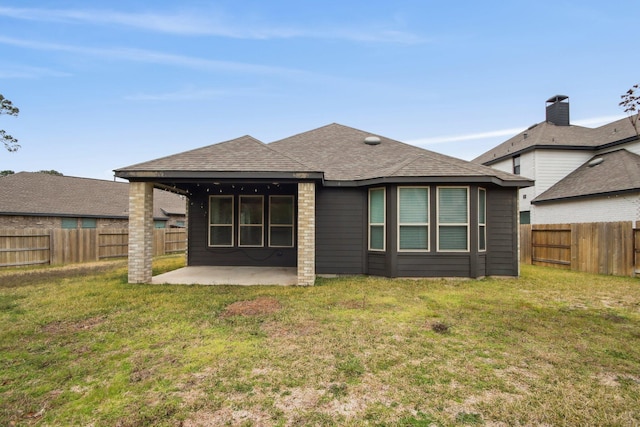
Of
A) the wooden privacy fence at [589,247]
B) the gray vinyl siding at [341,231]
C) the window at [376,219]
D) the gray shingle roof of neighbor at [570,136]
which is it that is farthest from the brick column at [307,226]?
the gray shingle roof of neighbor at [570,136]

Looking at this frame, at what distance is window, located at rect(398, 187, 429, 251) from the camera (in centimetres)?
795

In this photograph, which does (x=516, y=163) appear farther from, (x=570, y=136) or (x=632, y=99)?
(x=632, y=99)

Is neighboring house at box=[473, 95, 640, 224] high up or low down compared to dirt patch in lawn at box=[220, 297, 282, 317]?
up

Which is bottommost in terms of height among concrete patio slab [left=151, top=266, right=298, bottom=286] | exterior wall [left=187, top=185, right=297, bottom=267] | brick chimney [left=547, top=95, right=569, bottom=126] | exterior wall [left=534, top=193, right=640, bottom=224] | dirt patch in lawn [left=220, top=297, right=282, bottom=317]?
concrete patio slab [left=151, top=266, right=298, bottom=286]

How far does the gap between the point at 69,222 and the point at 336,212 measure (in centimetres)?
1615

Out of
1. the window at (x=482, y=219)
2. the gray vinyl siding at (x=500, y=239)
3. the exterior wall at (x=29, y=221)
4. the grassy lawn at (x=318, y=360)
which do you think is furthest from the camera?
the exterior wall at (x=29, y=221)

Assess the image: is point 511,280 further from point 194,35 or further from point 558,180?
point 194,35

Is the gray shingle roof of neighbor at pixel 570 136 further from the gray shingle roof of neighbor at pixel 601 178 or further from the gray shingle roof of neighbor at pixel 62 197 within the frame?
the gray shingle roof of neighbor at pixel 62 197

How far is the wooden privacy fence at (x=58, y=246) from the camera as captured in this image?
10.8m

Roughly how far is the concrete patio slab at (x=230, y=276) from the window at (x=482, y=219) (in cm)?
514

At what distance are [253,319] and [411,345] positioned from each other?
2368 millimetres

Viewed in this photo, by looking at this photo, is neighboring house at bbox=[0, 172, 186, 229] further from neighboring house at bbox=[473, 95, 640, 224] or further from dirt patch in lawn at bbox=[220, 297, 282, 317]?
neighboring house at bbox=[473, 95, 640, 224]

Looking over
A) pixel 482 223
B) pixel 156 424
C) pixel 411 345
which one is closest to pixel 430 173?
pixel 482 223

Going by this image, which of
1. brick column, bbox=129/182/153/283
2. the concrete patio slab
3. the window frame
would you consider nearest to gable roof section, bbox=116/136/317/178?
brick column, bbox=129/182/153/283
